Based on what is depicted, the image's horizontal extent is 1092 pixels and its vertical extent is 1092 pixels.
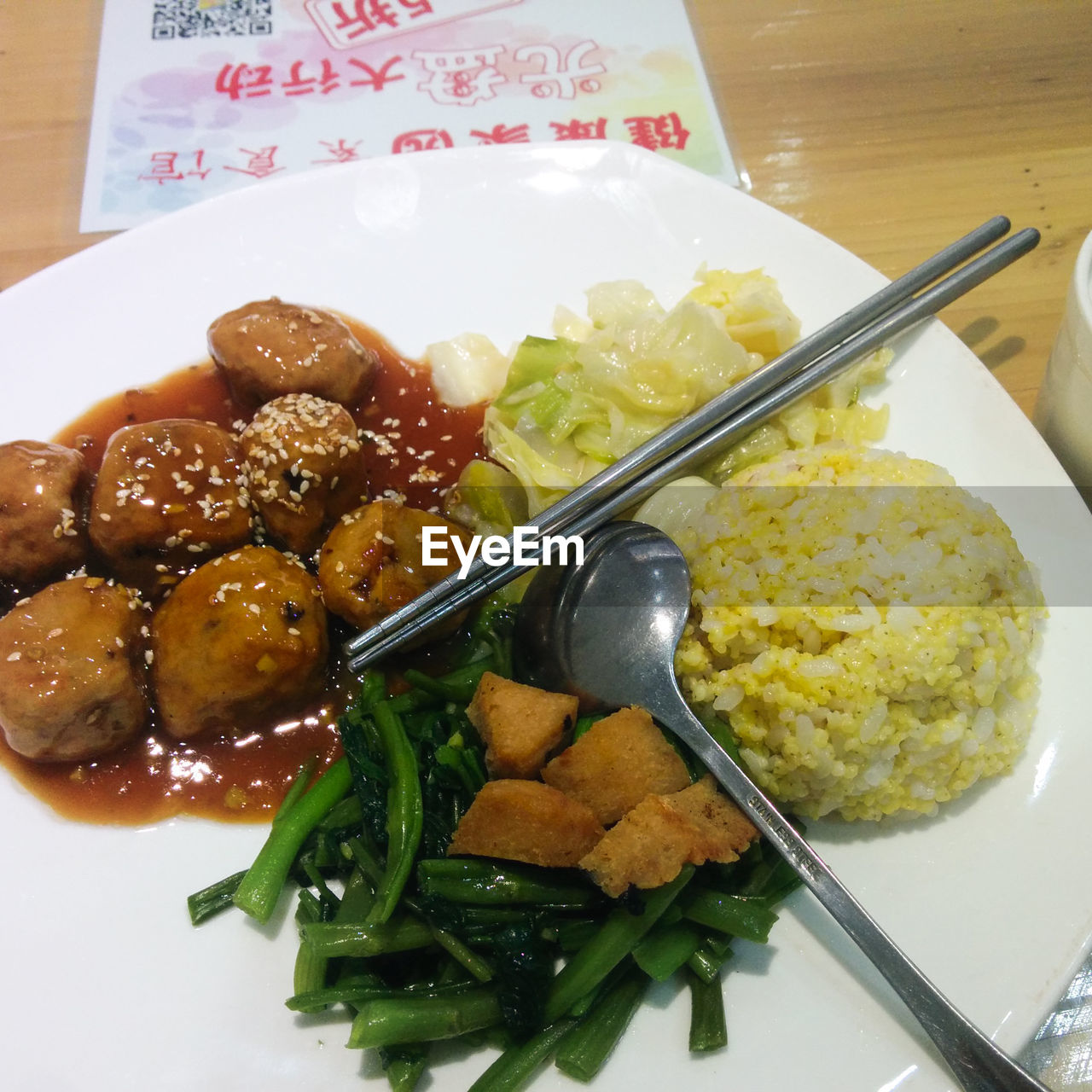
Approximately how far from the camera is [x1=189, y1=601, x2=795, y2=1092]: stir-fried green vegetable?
1.68m

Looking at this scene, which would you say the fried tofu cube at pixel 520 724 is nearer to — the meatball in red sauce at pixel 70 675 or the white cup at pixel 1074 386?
the meatball in red sauce at pixel 70 675

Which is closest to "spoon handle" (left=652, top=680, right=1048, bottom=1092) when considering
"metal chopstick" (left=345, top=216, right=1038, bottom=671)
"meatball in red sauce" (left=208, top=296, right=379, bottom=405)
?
"metal chopstick" (left=345, top=216, right=1038, bottom=671)

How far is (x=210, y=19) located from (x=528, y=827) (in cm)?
451

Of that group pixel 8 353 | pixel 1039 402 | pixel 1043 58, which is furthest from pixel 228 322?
pixel 1043 58

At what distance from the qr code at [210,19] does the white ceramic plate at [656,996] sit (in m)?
1.78

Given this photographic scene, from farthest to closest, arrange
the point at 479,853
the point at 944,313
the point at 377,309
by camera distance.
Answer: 1. the point at 944,313
2. the point at 377,309
3. the point at 479,853

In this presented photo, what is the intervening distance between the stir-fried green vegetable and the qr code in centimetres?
396

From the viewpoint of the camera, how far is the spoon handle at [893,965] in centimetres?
150

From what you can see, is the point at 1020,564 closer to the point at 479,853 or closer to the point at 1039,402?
the point at 1039,402

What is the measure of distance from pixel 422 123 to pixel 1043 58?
3154 mm

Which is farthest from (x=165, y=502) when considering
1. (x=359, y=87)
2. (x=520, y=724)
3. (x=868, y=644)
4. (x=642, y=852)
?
(x=359, y=87)

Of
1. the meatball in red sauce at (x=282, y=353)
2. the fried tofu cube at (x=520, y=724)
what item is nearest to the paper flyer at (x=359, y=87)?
the meatball in red sauce at (x=282, y=353)

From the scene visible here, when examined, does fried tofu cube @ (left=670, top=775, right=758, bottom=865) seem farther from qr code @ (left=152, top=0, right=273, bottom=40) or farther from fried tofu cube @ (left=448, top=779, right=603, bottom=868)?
qr code @ (left=152, top=0, right=273, bottom=40)

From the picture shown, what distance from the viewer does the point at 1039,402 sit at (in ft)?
8.69
